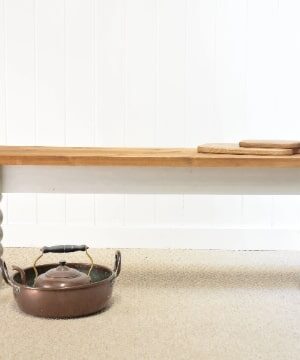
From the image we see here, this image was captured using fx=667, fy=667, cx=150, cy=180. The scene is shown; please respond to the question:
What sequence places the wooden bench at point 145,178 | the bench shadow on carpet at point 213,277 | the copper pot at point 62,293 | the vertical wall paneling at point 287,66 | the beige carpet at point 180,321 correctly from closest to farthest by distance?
the beige carpet at point 180,321 → the copper pot at point 62,293 → the wooden bench at point 145,178 → the bench shadow on carpet at point 213,277 → the vertical wall paneling at point 287,66

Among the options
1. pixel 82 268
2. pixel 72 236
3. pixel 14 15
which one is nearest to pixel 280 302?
pixel 82 268

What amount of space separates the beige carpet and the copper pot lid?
10 cm

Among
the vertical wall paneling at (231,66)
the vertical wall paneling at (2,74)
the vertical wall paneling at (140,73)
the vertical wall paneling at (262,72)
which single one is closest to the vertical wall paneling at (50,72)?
the vertical wall paneling at (2,74)

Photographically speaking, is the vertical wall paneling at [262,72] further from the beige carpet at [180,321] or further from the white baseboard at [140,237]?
the beige carpet at [180,321]

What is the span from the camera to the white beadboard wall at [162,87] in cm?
283

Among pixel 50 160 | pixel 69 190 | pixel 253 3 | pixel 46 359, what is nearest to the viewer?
pixel 46 359

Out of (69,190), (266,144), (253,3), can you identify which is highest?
(253,3)

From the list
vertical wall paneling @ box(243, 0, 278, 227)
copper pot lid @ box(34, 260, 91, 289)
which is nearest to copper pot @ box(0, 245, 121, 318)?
copper pot lid @ box(34, 260, 91, 289)

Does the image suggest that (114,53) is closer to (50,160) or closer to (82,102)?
(82,102)

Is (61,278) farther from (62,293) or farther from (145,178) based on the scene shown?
(145,178)

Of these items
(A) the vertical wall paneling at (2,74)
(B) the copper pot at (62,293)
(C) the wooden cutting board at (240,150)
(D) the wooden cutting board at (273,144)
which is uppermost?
(A) the vertical wall paneling at (2,74)

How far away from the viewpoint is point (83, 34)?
2848mm

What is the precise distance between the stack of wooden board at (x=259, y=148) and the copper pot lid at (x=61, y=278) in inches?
21.0

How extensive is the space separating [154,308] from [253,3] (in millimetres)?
1458
